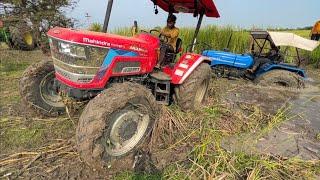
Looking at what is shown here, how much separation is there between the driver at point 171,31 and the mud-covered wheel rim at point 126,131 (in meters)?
1.89

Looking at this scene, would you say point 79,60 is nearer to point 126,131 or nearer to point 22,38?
point 126,131

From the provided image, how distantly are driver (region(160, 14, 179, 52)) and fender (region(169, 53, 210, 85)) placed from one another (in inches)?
13.8

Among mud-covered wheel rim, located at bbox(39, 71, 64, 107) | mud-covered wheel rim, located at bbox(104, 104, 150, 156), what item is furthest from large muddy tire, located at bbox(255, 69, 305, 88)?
mud-covered wheel rim, located at bbox(39, 71, 64, 107)

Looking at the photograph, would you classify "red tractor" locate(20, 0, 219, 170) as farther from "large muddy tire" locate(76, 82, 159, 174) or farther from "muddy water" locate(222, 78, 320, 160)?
"muddy water" locate(222, 78, 320, 160)

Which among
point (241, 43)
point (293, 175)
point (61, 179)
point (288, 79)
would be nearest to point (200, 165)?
point (293, 175)

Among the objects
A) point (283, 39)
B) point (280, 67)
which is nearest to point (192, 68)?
point (280, 67)

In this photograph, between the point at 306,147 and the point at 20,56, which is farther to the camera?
the point at 20,56

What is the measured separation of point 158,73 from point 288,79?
4.84 meters

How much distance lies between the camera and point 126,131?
4020mm

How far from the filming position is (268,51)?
9906 mm

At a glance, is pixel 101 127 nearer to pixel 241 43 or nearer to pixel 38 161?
pixel 38 161

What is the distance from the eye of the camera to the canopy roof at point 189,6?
538cm

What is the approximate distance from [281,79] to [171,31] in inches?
168

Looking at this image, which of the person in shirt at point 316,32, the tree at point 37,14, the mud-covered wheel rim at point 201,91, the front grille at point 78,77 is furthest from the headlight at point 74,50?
the person in shirt at point 316,32
